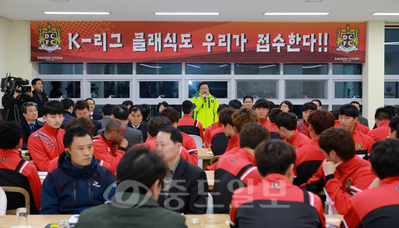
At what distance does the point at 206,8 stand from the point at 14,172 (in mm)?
5176

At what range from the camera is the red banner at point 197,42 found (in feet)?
24.9

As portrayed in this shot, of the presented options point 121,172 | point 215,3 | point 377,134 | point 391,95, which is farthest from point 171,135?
point 391,95

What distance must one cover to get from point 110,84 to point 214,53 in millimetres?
2646

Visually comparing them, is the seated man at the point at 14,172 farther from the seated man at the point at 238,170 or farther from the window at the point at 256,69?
the window at the point at 256,69

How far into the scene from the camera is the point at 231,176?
215 cm

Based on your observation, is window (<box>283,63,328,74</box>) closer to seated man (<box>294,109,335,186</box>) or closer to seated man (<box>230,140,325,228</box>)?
seated man (<box>294,109,335,186</box>)

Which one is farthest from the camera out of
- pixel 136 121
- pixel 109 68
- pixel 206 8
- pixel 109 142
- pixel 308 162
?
pixel 109 68

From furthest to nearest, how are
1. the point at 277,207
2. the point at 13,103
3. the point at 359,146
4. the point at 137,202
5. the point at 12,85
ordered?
the point at 12,85 < the point at 13,103 < the point at 359,146 < the point at 277,207 < the point at 137,202

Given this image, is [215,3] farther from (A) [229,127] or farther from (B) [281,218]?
(B) [281,218]

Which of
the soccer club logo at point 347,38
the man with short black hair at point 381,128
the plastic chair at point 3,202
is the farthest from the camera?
the soccer club logo at point 347,38

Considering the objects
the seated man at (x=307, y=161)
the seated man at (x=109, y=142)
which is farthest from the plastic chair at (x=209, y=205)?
the seated man at (x=109, y=142)

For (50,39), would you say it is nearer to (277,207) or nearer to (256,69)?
(256,69)

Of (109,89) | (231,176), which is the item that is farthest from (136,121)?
(109,89)

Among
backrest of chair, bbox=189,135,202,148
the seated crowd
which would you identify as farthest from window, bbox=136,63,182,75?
the seated crowd
